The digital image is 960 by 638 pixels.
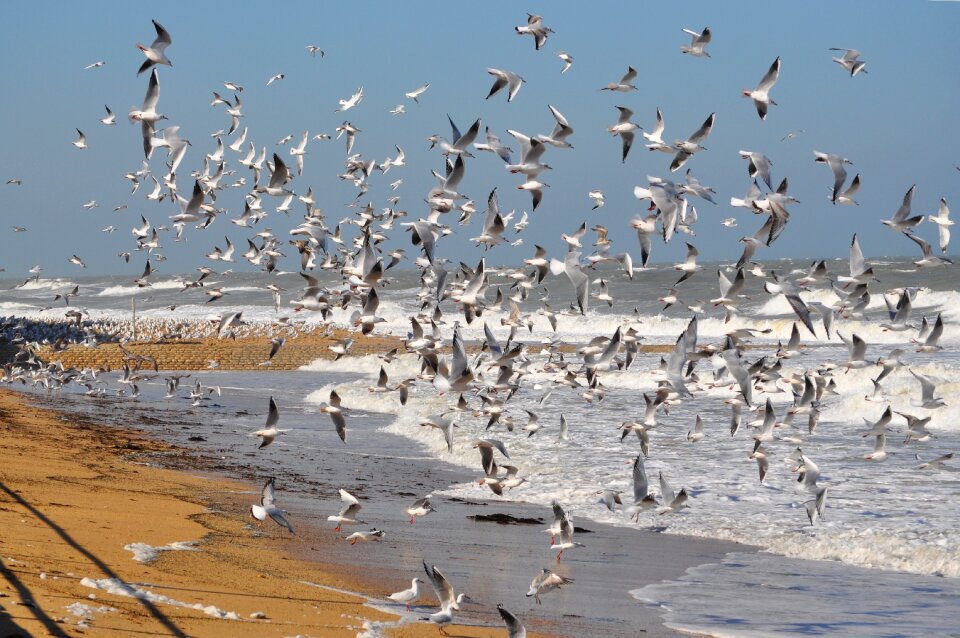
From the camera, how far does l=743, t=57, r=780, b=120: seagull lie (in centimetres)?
1145

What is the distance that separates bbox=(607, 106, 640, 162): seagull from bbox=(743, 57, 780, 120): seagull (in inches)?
56.2

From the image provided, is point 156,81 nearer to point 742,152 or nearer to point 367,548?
point 367,548

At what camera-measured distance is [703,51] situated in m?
12.0

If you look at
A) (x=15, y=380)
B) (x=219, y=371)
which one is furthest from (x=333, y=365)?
(x=15, y=380)

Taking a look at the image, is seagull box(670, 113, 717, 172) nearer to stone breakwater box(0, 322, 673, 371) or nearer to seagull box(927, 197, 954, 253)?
seagull box(927, 197, 954, 253)

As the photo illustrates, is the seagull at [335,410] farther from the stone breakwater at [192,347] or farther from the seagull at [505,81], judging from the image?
the stone breakwater at [192,347]

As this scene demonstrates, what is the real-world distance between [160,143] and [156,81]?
4.33ft

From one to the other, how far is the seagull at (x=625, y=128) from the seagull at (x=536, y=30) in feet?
4.26

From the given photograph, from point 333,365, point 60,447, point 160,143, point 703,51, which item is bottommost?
point 333,365

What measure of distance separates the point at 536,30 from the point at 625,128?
1.67 metres

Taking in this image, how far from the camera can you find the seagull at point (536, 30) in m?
12.8

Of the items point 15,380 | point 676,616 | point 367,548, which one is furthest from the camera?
point 15,380

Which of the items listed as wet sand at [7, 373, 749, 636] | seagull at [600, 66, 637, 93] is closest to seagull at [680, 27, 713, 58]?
seagull at [600, 66, 637, 93]

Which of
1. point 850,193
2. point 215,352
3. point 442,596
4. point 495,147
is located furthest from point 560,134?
point 215,352
